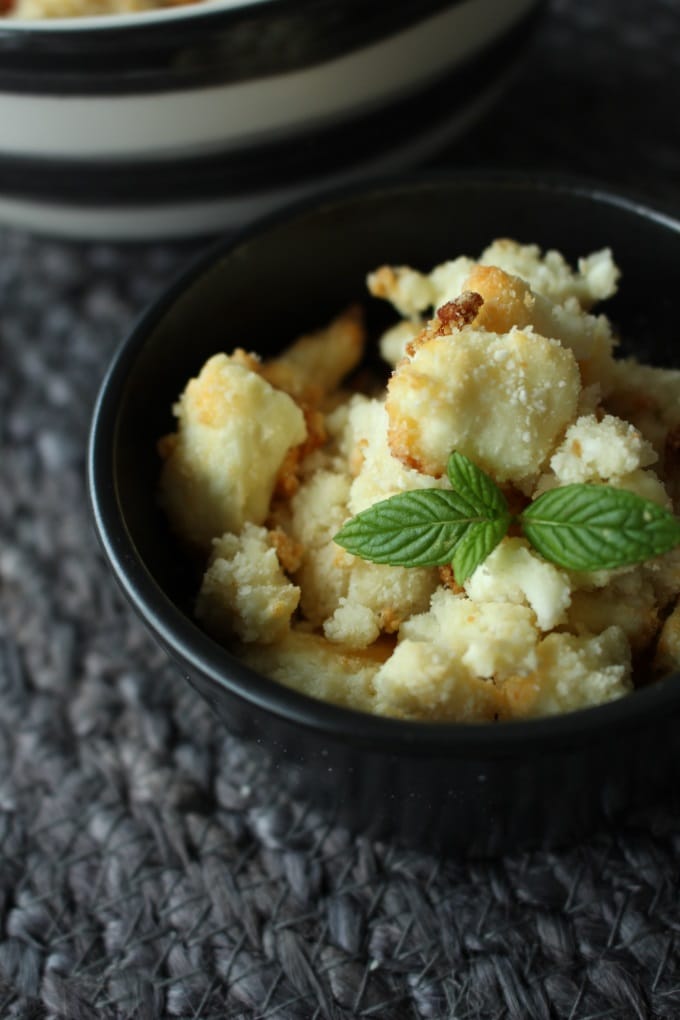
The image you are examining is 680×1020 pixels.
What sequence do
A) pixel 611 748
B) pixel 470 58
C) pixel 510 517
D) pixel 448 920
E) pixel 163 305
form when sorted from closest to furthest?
pixel 611 748 < pixel 510 517 < pixel 448 920 < pixel 163 305 < pixel 470 58

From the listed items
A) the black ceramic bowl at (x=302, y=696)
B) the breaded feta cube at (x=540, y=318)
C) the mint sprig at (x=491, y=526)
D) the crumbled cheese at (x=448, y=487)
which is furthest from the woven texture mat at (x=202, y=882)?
the breaded feta cube at (x=540, y=318)

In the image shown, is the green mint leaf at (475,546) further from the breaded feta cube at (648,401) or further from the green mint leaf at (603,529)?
the breaded feta cube at (648,401)

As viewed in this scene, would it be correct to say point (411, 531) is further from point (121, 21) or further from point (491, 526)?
point (121, 21)

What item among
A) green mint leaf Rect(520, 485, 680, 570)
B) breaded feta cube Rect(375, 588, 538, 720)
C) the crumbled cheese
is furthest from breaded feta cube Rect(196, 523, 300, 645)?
green mint leaf Rect(520, 485, 680, 570)

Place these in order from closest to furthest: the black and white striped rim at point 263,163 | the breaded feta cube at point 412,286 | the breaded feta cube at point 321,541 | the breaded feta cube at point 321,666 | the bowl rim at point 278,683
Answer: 1. the bowl rim at point 278,683
2. the breaded feta cube at point 321,666
3. the breaded feta cube at point 321,541
4. the breaded feta cube at point 412,286
5. the black and white striped rim at point 263,163

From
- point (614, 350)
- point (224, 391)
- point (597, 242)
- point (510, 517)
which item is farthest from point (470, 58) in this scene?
point (510, 517)

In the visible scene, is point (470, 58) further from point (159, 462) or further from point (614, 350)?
point (159, 462)
